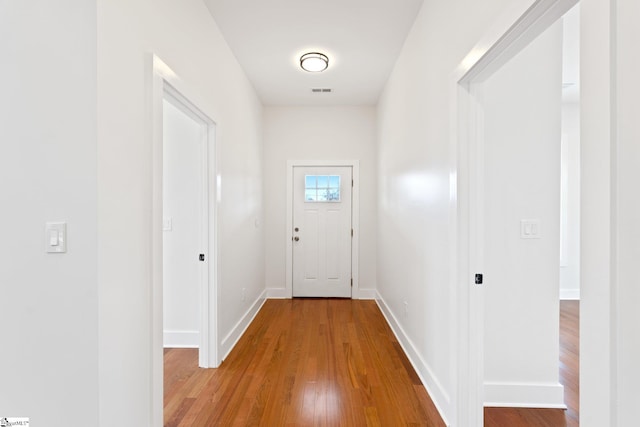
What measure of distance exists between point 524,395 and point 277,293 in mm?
3210

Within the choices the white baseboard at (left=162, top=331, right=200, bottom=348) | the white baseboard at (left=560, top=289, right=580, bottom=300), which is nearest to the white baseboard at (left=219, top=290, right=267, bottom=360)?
the white baseboard at (left=162, top=331, right=200, bottom=348)

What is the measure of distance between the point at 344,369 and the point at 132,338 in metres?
1.59

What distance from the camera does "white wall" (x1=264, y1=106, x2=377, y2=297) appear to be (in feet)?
14.9

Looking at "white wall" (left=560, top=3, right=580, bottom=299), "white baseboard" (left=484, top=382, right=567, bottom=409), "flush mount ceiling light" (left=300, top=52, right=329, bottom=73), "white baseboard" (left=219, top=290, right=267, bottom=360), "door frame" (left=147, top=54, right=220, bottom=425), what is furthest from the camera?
"white wall" (left=560, top=3, right=580, bottom=299)

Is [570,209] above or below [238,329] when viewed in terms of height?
above

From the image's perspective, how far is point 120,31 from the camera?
1327 mm

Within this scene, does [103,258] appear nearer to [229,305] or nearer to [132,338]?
[132,338]

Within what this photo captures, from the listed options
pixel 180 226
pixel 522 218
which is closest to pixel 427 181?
pixel 522 218

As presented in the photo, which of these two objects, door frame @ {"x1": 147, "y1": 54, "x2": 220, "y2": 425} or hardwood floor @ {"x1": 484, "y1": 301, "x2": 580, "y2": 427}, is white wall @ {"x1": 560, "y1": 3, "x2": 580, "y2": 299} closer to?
hardwood floor @ {"x1": 484, "y1": 301, "x2": 580, "y2": 427}

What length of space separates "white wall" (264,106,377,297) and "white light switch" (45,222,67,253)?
334cm

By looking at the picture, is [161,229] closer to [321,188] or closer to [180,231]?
[180,231]

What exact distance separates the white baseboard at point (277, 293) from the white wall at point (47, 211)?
3.35 metres

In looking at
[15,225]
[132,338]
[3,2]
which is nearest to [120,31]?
[3,2]

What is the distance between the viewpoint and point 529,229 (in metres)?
2.00
